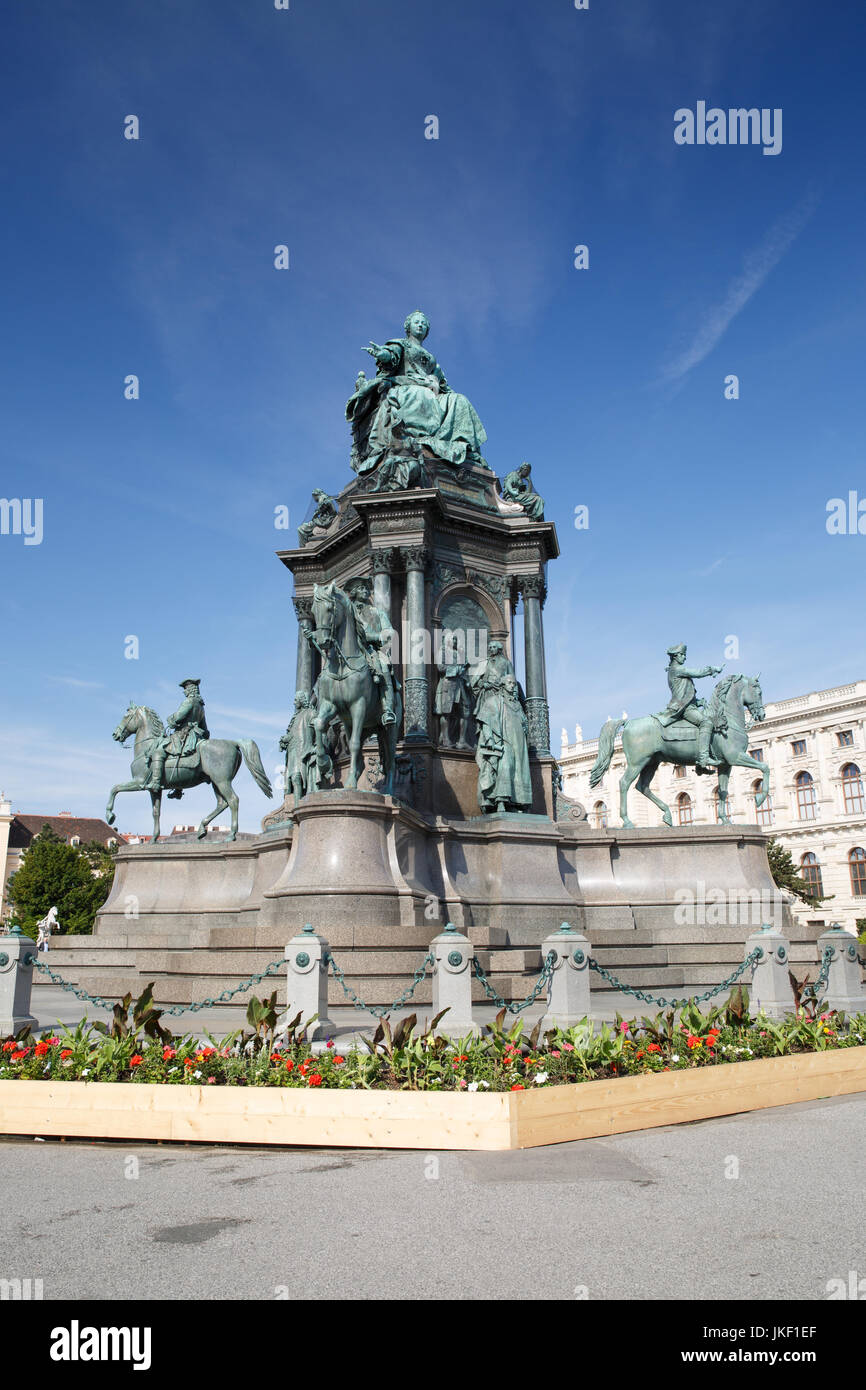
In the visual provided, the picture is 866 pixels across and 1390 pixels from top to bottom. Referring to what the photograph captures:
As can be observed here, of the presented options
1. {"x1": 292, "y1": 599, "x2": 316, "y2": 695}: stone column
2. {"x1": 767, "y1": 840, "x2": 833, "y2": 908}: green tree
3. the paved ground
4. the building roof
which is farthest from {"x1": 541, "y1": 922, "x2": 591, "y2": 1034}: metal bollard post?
the building roof

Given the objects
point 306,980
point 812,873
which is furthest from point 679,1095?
point 812,873

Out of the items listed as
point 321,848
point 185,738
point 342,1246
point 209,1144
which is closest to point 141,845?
point 185,738

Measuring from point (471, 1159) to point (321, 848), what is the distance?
10738 millimetres

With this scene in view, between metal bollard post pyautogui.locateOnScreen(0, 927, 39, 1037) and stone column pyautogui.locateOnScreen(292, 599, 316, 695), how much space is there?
16609 mm

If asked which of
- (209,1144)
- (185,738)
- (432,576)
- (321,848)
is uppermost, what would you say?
(432,576)

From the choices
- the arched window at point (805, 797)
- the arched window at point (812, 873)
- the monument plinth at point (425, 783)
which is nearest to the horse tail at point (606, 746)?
the monument plinth at point (425, 783)

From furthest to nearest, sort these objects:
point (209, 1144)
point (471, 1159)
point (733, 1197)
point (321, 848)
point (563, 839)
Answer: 1. point (563, 839)
2. point (321, 848)
3. point (209, 1144)
4. point (471, 1159)
5. point (733, 1197)

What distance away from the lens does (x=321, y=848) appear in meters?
18.1

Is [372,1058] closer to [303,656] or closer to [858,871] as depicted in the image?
[303,656]

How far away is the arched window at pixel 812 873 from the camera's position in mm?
81875

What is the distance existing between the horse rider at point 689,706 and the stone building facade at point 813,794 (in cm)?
5178

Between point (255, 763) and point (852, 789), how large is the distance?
68.4 m

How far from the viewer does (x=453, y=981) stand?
10.8 meters
